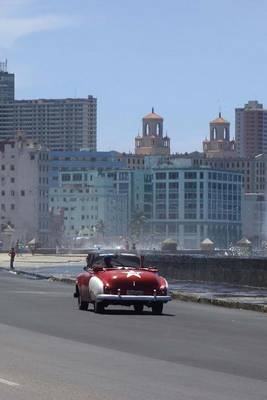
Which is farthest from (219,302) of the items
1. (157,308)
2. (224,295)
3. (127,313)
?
(127,313)

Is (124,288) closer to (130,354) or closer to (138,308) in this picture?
(138,308)

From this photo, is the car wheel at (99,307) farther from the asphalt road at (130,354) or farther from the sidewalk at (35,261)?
the sidewalk at (35,261)

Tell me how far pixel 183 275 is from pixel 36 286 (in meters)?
8.94

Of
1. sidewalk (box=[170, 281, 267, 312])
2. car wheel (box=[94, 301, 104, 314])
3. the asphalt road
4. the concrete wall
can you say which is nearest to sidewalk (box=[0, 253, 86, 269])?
the concrete wall

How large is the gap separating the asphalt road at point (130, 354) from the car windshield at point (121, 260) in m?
1.09

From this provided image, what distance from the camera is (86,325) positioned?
25.3 meters

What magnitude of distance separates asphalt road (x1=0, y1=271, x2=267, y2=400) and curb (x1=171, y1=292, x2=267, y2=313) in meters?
1.14

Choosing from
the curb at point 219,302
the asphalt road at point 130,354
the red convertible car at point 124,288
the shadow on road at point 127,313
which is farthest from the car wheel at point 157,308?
the curb at point 219,302

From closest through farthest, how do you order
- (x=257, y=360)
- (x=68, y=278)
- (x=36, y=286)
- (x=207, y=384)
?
(x=207, y=384), (x=257, y=360), (x=36, y=286), (x=68, y=278)

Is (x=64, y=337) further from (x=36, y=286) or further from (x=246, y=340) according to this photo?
(x=36, y=286)

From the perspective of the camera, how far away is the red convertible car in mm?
29062

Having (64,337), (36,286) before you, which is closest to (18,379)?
(64,337)

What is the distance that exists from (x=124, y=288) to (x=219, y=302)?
6.01m

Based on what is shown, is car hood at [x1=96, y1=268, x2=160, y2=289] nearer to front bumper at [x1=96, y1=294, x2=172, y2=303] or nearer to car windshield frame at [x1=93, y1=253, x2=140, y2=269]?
front bumper at [x1=96, y1=294, x2=172, y2=303]
